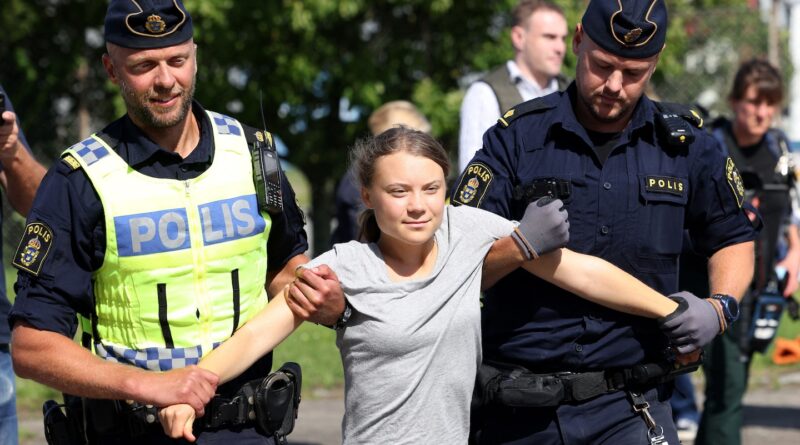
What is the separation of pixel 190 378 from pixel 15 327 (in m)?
0.52

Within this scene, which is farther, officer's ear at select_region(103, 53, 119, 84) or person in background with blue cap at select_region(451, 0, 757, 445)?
person in background with blue cap at select_region(451, 0, 757, 445)

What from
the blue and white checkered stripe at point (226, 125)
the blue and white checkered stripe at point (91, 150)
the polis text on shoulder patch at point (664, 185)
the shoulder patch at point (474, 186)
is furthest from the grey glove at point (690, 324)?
the blue and white checkered stripe at point (91, 150)

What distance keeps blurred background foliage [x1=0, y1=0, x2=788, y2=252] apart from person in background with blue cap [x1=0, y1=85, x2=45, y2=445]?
10.5 m

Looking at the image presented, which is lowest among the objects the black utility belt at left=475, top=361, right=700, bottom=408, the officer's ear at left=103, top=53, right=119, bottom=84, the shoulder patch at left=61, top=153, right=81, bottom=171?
the black utility belt at left=475, top=361, right=700, bottom=408

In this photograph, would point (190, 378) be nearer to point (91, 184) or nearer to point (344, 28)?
point (91, 184)

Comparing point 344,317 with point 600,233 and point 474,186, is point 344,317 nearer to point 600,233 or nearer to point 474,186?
point 474,186

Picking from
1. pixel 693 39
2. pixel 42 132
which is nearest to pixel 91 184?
pixel 693 39

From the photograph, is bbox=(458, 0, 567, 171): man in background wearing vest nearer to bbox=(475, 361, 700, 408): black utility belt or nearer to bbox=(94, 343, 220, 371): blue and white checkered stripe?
bbox=(475, 361, 700, 408): black utility belt

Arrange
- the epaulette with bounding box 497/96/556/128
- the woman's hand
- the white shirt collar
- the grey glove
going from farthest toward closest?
the white shirt collar, the epaulette with bounding box 497/96/556/128, the grey glove, the woman's hand

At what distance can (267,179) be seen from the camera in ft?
11.7

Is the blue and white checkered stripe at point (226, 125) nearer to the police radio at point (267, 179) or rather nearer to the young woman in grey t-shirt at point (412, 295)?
the police radio at point (267, 179)

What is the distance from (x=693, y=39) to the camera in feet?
49.5

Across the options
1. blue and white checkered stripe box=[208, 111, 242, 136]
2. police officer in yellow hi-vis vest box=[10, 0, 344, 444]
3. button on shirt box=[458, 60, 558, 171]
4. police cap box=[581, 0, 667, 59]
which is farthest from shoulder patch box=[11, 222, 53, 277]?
button on shirt box=[458, 60, 558, 171]

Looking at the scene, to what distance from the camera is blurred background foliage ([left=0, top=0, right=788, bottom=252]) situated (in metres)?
15.1
